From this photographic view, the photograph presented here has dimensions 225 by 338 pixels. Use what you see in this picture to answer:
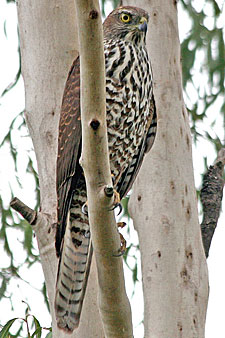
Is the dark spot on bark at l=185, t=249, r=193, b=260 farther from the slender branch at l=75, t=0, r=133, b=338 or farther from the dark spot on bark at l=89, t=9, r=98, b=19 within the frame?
the dark spot on bark at l=89, t=9, r=98, b=19

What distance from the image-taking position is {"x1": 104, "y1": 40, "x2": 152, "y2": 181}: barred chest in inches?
118

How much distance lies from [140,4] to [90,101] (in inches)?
65.2

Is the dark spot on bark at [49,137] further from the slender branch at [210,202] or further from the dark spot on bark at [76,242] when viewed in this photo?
the slender branch at [210,202]

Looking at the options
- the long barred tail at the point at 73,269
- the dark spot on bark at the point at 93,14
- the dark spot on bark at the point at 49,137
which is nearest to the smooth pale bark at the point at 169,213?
the long barred tail at the point at 73,269

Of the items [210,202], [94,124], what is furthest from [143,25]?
[94,124]

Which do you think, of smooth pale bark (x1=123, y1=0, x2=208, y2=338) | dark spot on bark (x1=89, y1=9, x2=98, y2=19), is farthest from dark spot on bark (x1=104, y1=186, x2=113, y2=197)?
smooth pale bark (x1=123, y1=0, x2=208, y2=338)

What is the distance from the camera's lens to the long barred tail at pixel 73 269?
8.87 feet

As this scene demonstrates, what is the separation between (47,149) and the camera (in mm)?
2908

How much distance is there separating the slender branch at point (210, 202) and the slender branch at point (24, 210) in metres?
0.89

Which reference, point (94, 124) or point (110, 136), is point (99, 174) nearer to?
point (94, 124)

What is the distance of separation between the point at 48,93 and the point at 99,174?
1.09 meters

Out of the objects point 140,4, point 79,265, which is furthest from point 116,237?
point 140,4

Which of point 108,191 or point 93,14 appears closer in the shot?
point 93,14

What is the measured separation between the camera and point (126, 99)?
302 centimetres
